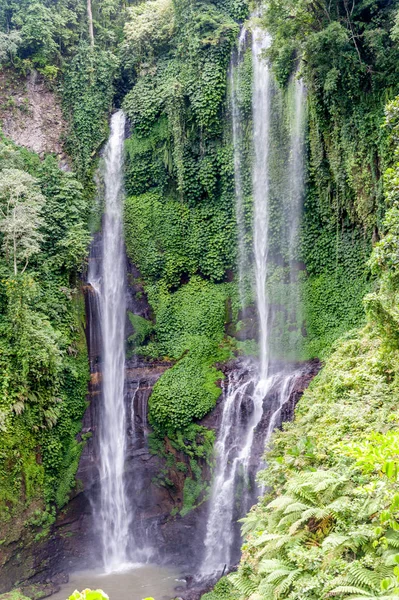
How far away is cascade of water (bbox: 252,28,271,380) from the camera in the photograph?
16.3 m

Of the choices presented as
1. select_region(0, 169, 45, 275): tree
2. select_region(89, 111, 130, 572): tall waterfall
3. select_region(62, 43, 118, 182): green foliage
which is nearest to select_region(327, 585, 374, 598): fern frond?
select_region(89, 111, 130, 572): tall waterfall

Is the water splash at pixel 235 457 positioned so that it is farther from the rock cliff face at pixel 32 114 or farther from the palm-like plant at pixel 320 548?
the rock cliff face at pixel 32 114

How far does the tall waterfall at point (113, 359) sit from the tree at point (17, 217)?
11.5ft

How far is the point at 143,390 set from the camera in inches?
603

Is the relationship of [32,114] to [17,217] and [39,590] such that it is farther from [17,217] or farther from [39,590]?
[39,590]

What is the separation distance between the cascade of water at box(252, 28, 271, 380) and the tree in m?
7.20

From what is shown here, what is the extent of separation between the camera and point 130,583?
40.4 ft

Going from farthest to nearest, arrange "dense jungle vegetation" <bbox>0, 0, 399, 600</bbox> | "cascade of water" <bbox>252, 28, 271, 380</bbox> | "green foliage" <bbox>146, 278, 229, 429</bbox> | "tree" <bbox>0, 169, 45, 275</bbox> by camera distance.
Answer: "cascade of water" <bbox>252, 28, 271, 380</bbox>
"green foliage" <bbox>146, 278, 229, 429</bbox>
"tree" <bbox>0, 169, 45, 275</bbox>
"dense jungle vegetation" <bbox>0, 0, 399, 600</bbox>

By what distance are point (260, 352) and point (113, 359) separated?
16.1 ft

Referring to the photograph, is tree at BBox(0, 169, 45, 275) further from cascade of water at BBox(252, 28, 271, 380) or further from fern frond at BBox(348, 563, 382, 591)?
fern frond at BBox(348, 563, 382, 591)

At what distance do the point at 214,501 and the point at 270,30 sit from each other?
12793mm

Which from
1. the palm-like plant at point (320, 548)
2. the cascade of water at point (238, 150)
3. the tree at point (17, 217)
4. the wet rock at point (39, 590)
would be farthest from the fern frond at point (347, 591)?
the cascade of water at point (238, 150)

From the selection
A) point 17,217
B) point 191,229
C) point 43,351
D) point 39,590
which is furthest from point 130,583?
point 191,229

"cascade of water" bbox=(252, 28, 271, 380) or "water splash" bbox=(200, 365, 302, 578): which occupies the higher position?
"cascade of water" bbox=(252, 28, 271, 380)
